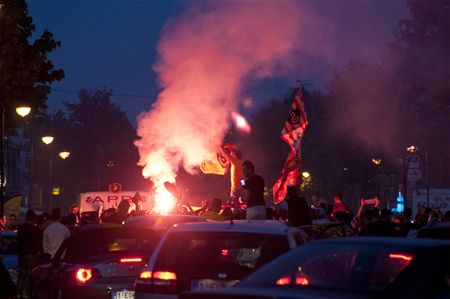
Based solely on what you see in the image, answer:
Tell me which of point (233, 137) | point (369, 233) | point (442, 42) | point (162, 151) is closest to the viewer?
point (369, 233)

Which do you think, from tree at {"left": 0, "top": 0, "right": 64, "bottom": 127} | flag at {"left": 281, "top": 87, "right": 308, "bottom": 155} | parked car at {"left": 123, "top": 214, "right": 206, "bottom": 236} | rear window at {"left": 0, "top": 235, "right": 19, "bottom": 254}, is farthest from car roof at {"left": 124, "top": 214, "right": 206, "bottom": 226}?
tree at {"left": 0, "top": 0, "right": 64, "bottom": 127}

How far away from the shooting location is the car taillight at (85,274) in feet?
48.4

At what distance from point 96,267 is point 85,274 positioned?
0.16 meters

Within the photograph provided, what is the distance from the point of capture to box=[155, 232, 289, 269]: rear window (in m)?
11.0

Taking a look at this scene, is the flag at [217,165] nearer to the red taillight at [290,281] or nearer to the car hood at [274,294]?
the red taillight at [290,281]

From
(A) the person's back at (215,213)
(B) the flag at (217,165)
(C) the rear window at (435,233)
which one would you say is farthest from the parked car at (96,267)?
(B) the flag at (217,165)

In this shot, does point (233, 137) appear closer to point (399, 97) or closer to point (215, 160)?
point (399, 97)

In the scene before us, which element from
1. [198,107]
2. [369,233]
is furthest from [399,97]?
[369,233]

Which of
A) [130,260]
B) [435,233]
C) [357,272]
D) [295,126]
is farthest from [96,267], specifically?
[295,126]

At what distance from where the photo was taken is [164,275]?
11211 millimetres

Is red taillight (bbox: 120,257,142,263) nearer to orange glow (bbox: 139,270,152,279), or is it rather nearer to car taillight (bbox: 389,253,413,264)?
orange glow (bbox: 139,270,152,279)

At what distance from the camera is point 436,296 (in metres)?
8.05

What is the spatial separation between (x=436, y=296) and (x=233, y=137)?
181 ft

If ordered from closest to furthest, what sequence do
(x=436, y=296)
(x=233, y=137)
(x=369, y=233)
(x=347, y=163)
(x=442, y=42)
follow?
(x=436, y=296) < (x=369, y=233) < (x=233, y=137) < (x=442, y=42) < (x=347, y=163)
